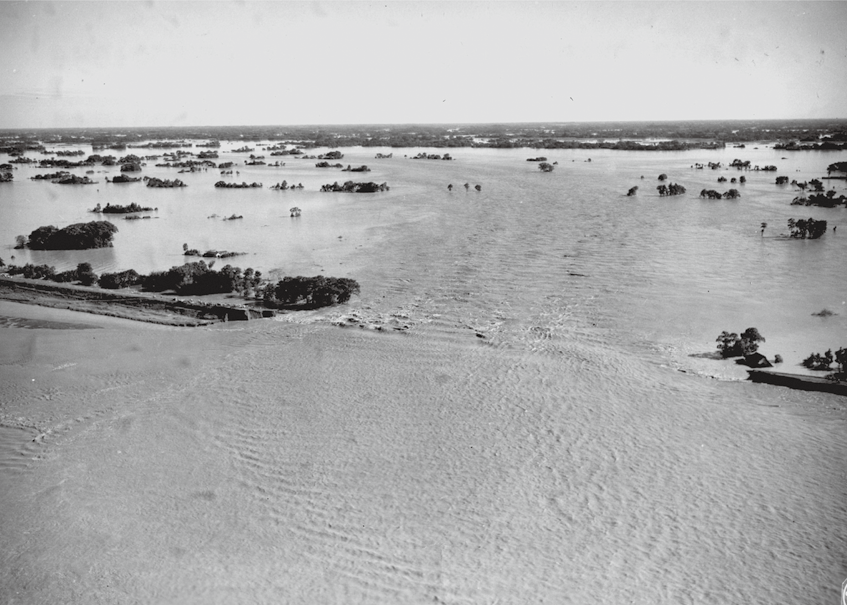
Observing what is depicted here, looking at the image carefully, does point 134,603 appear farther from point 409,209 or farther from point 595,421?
point 409,209

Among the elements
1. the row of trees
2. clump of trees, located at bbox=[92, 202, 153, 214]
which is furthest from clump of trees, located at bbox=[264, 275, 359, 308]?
clump of trees, located at bbox=[92, 202, 153, 214]

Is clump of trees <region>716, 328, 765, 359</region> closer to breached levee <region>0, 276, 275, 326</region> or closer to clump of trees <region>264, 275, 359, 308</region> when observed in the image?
clump of trees <region>264, 275, 359, 308</region>

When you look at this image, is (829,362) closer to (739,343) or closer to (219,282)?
(739,343)

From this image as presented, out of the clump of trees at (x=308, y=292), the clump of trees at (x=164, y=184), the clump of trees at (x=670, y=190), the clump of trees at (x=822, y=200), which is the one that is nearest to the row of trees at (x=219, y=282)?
the clump of trees at (x=308, y=292)

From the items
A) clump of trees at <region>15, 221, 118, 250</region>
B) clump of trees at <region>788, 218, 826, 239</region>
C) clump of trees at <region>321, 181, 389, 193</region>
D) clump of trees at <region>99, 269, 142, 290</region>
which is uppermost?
clump of trees at <region>321, 181, 389, 193</region>

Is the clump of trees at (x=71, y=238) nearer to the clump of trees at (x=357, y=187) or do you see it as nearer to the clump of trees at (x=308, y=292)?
the clump of trees at (x=308, y=292)

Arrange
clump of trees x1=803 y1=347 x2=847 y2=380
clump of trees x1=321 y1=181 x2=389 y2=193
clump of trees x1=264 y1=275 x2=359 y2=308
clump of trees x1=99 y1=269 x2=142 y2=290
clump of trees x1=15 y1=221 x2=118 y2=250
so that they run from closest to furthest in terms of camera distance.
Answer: clump of trees x1=803 y1=347 x2=847 y2=380, clump of trees x1=264 y1=275 x2=359 y2=308, clump of trees x1=99 y1=269 x2=142 y2=290, clump of trees x1=15 y1=221 x2=118 y2=250, clump of trees x1=321 y1=181 x2=389 y2=193

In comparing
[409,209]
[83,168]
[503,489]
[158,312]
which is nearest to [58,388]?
[158,312]
